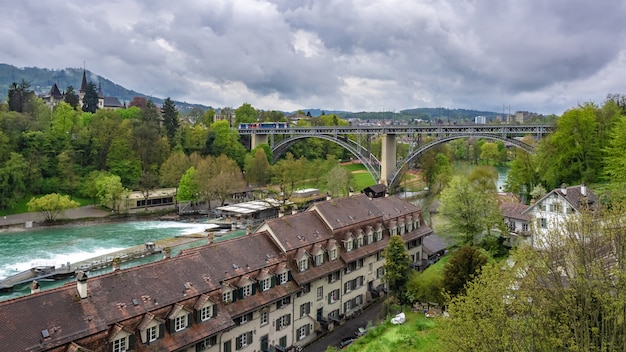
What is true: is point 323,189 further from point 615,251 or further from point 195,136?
point 615,251

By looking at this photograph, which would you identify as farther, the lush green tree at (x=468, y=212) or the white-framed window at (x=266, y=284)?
the lush green tree at (x=468, y=212)

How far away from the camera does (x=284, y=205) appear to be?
56.7 metres

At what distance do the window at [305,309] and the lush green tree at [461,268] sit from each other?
7.42 m

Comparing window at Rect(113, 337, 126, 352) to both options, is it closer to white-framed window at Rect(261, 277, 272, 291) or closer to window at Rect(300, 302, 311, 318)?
white-framed window at Rect(261, 277, 272, 291)

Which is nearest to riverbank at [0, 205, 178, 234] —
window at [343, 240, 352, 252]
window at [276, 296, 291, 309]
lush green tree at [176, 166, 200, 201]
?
lush green tree at [176, 166, 200, 201]

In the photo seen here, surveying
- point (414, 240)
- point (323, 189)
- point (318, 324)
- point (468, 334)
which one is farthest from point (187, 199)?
point (468, 334)

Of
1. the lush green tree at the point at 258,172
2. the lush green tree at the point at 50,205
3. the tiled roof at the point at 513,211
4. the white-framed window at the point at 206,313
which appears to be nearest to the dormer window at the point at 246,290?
the white-framed window at the point at 206,313

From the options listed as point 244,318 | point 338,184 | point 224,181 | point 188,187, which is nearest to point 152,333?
point 244,318

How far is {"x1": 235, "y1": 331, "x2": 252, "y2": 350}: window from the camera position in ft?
65.5

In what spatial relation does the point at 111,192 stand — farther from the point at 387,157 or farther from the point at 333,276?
the point at 333,276

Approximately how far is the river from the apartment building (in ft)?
62.5

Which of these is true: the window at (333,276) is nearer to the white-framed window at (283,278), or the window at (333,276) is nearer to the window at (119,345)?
the white-framed window at (283,278)

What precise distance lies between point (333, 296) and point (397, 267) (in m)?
4.00

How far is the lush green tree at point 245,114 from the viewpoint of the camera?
115 meters
